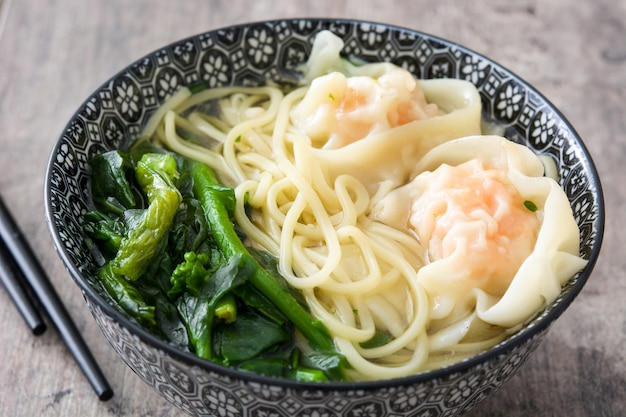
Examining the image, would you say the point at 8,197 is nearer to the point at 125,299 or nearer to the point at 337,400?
the point at 125,299

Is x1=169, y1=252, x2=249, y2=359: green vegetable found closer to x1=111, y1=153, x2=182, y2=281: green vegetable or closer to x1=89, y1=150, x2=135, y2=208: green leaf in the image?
x1=111, y1=153, x2=182, y2=281: green vegetable

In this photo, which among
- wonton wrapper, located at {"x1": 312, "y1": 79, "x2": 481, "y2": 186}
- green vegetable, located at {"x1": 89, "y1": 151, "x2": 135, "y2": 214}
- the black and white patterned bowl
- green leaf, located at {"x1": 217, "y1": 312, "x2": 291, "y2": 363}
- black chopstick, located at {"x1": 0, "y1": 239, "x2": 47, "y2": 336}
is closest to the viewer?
the black and white patterned bowl

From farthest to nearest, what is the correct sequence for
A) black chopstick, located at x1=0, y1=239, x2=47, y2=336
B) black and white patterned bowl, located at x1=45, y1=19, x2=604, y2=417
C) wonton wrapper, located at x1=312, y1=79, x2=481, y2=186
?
1. black chopstick, located at x1=0, y1=239, x2=47, y2=336
2. wonton wrapper, located at x1=312, y1=79, x2=481, y2=186
3. black and white patterned bowl, located at x1=45, y1=19, x2=604, y2=417

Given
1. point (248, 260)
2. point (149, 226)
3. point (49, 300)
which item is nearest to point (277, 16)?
point (49, 300)

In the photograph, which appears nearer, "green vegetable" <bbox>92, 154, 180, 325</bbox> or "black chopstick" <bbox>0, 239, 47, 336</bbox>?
"green vegetable" <bbox>92, 154, 180, 325</bbox>

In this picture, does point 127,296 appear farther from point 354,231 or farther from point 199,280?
point 354,231

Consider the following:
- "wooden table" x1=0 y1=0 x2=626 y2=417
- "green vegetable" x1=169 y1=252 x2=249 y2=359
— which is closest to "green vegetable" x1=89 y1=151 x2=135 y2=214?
"green vegetable" x1=169 y1=252 x2=249 y2=359
